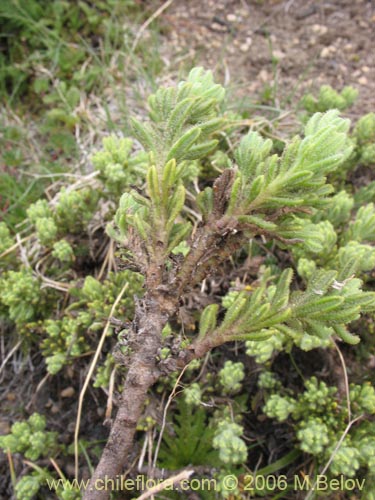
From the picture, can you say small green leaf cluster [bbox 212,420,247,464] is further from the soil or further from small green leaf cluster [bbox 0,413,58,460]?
the soil

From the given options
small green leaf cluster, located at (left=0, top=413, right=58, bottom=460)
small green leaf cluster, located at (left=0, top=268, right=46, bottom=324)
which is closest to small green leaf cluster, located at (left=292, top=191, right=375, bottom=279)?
small green leaf cluster, located at (left=0, top=268, right=46, bottom=324)

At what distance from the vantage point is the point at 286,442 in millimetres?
2477

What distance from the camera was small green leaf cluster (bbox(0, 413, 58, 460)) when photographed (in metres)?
2.41

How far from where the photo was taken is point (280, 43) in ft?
13.2

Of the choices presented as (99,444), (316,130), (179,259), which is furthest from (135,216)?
(99,444)

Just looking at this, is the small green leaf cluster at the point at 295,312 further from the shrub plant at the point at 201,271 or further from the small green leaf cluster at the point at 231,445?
the small green leaf cluster at the point at 231,445

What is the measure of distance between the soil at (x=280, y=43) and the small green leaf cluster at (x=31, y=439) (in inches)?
105

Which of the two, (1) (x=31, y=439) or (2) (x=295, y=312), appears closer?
(2) (x=295, y=312)

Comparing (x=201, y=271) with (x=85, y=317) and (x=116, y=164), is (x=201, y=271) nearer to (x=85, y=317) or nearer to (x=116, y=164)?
(x=85, y=317)

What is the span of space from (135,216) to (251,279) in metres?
1.20

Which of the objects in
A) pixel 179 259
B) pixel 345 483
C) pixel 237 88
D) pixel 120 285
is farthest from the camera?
pixel 237 88

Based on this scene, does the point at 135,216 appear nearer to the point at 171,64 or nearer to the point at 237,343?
the point at 237,343

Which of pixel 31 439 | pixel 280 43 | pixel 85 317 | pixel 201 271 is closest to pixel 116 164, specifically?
pixel 85 317

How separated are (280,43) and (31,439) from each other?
343 centimetres
